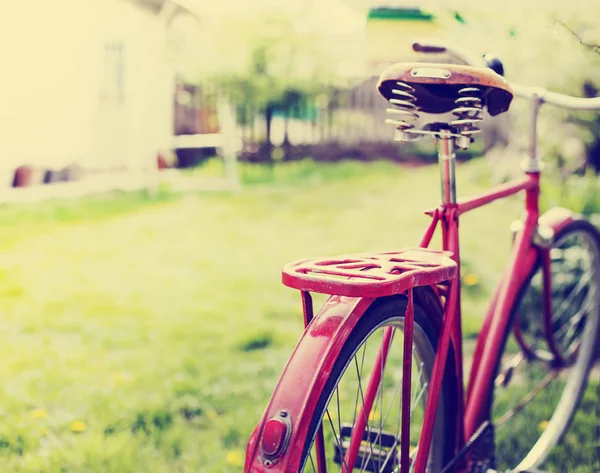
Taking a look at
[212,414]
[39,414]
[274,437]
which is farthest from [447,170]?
[39,414]

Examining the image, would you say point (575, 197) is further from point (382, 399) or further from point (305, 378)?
point (305, 378)

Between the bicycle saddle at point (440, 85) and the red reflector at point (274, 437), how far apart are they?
2.79 ft

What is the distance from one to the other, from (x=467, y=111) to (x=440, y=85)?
9 cm

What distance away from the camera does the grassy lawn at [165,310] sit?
262 cm

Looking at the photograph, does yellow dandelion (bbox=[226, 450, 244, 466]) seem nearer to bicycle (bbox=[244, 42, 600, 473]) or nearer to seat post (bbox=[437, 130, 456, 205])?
bicycle (bbox=[244, 42, 600, 473])

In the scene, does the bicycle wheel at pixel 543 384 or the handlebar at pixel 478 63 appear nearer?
the handlebar at pixel 478 63

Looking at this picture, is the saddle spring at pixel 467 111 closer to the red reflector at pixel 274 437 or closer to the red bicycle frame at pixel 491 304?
the red bicycle frame at pixel 491 304

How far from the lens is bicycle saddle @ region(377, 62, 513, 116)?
1664 millimetres

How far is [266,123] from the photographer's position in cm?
1022

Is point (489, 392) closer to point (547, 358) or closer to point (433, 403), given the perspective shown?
point (433, 403)

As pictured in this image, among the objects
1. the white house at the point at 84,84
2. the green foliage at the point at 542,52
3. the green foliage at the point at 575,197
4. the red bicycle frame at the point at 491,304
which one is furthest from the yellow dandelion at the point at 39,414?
the white house at the point at 84,84

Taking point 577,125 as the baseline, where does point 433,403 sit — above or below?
below

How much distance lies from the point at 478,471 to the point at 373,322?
0.75 m

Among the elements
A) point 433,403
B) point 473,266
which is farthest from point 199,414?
point 473,266
